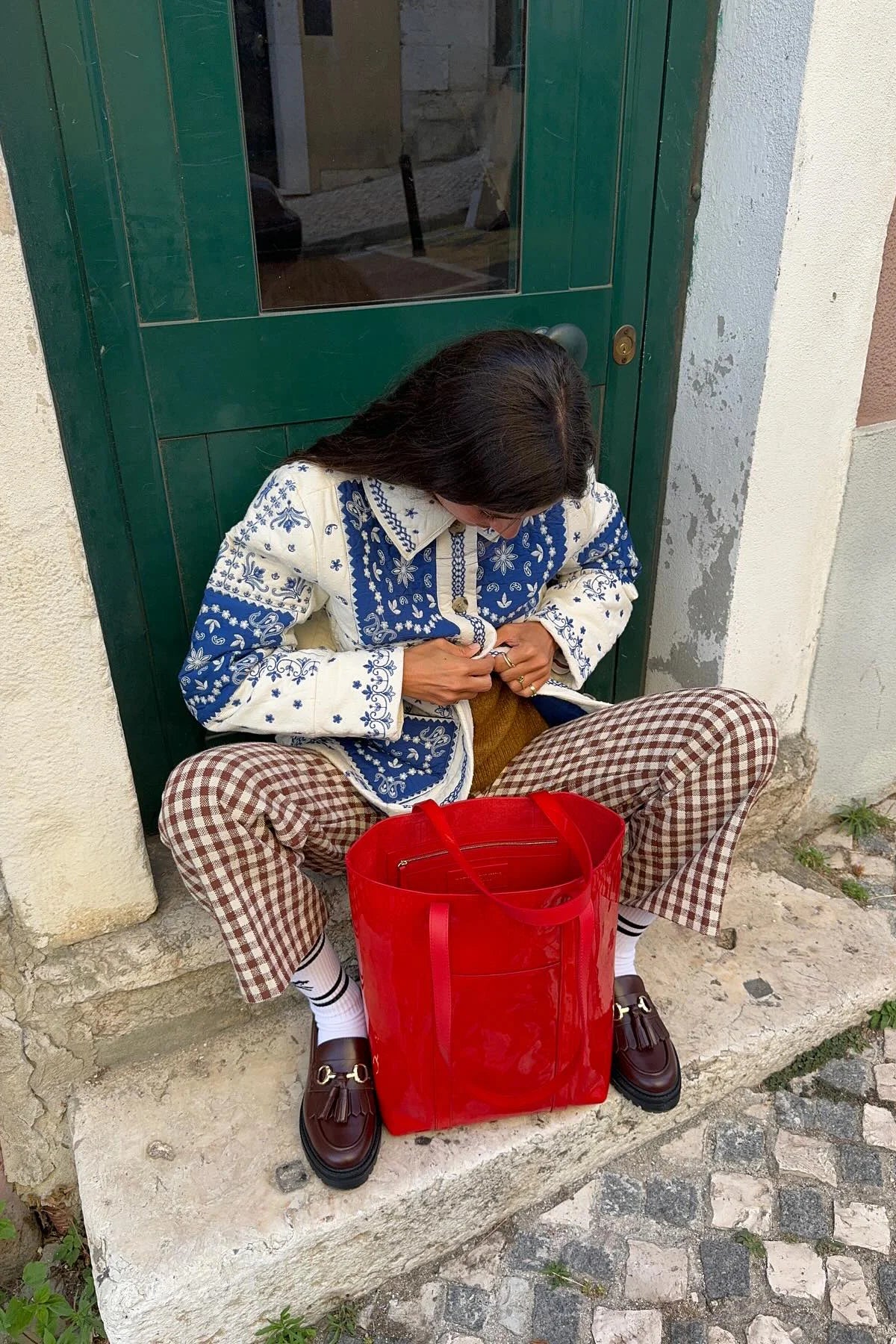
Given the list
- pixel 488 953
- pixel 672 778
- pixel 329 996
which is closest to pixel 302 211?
pixel 672 778

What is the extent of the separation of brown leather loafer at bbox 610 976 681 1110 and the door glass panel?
1432mm

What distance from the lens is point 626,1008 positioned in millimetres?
1836

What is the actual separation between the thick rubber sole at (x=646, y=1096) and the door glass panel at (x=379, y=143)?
1538 millimetres

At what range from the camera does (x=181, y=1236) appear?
1.51 m

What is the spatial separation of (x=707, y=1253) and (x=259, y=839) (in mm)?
1064

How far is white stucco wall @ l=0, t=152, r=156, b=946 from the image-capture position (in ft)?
4.35

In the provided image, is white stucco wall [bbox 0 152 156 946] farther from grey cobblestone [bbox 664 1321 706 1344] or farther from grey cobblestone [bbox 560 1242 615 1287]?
grey cobblestone [bbox 664 1321 706 1344]

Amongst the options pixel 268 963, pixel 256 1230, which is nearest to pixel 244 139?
pixel 268 963

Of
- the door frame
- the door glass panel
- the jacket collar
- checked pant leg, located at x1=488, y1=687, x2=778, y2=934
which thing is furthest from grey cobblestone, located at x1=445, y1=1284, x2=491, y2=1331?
the door glass panel

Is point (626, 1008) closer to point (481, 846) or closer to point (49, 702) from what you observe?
point (481, 846)

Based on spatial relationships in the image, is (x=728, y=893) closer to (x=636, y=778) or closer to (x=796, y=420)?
(x=636, y=778)

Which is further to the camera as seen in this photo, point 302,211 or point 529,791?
point 529,791

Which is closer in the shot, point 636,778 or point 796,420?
point 636,778

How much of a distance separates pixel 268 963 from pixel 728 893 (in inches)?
47.1
